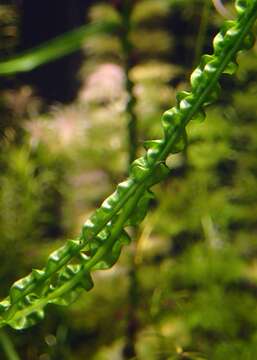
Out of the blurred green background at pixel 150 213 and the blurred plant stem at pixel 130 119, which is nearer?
the blurred plant stem at pixel 130 119

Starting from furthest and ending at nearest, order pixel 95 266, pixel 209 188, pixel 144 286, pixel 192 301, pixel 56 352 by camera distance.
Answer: pixel 209 188 < pixel 144 286 < pixel 192 301 < pixel 56 352 < pixel 95 266

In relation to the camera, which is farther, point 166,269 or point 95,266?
point 166,269

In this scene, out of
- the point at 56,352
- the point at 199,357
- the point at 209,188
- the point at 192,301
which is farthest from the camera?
the point at 209,188

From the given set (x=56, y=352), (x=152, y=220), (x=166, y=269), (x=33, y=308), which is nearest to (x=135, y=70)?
(x=152, y=220)

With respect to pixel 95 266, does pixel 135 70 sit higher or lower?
higher

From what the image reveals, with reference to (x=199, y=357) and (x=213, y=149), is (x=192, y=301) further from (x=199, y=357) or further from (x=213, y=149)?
(x=213, y=149)

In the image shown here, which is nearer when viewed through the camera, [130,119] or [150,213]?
[130,119]

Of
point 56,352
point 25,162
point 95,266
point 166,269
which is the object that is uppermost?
point 25,162

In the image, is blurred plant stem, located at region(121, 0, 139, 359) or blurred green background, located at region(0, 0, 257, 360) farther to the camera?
blurred green background, located at region(0, 0, 257, 360)
